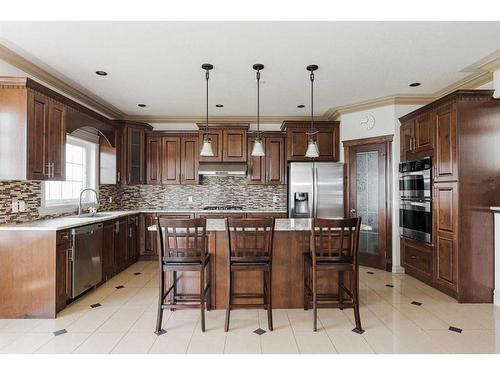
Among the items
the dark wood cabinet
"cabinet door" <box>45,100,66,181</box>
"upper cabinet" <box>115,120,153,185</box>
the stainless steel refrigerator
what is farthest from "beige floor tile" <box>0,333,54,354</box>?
the dark wood cabinet

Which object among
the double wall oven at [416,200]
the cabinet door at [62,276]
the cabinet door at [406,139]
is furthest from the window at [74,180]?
the cabinet door at [406,139]

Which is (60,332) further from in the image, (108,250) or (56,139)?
(56,139)

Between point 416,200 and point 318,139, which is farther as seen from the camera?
point 318,139

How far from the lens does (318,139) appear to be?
4.95 metres

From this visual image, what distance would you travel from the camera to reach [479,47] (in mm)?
2783

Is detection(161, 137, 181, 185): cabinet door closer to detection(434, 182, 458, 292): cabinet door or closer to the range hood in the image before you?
the range hood

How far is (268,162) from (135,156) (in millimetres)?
2499

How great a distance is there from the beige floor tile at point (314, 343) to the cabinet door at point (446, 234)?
1.87 m

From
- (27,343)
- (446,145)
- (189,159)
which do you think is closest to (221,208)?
(189,159)

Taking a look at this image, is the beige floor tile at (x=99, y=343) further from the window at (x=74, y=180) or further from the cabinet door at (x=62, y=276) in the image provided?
the window at (x=74, y=180)

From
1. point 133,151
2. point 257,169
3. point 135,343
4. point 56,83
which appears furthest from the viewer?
point 257,169

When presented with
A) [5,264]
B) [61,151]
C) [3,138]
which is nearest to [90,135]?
[61,151]

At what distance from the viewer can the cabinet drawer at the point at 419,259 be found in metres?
3.52

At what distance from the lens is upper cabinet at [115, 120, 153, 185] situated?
4.97 metres
